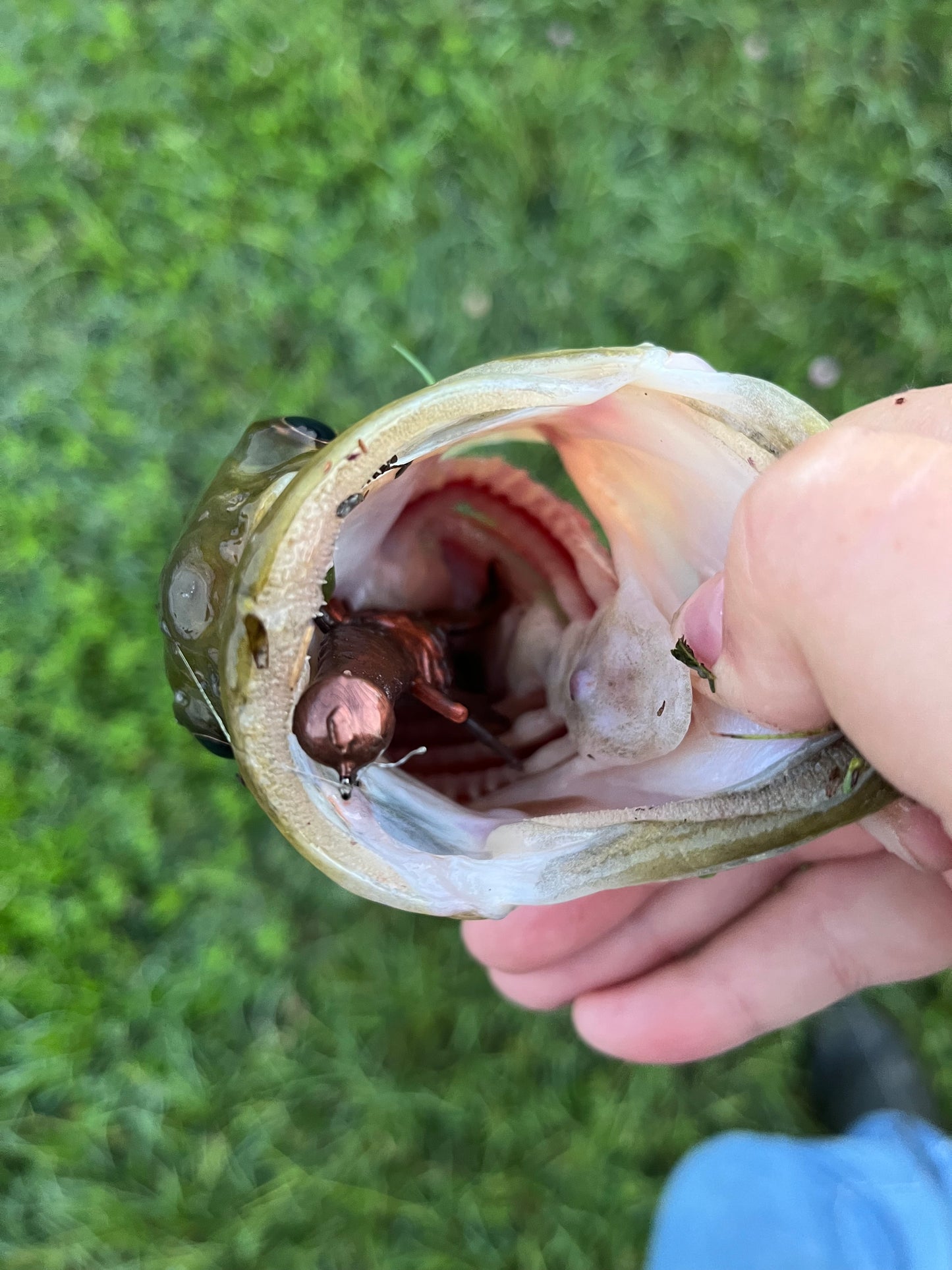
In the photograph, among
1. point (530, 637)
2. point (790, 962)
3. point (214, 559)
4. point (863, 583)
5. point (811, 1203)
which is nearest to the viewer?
point (863, 583)

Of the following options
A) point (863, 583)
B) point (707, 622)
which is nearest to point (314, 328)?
point (707, 622)

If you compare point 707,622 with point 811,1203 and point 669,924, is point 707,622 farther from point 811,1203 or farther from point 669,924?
point 811,1203

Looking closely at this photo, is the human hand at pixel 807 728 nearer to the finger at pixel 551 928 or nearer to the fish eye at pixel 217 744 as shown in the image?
the finger at pixel 551 928

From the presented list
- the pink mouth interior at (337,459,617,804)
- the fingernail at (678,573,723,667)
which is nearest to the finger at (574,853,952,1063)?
the pink mouth interior at (337,459,617,804)

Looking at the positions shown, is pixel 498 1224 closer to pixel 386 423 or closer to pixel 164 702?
pixel 164 702

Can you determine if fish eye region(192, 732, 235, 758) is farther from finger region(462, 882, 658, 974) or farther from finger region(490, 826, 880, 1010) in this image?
finger region(490, 826, 880, 1010)

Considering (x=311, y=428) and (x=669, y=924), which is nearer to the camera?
(x=311, y=428)

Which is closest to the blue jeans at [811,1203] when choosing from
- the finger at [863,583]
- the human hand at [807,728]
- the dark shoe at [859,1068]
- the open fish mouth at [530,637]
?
the dark shoe at [859,1068]
